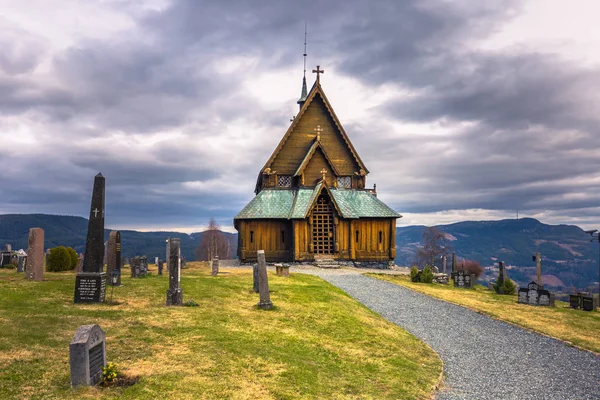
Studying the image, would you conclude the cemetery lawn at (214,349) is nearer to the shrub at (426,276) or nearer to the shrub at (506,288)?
the shrub at (426,276)

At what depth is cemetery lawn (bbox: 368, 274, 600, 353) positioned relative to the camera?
15776mm

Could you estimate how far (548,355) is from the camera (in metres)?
13.1

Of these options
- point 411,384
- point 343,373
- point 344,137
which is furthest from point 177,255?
point 344,137

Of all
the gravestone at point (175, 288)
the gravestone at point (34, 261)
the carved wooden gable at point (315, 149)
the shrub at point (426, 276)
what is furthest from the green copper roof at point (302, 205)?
the gravestone at point (175, 288)

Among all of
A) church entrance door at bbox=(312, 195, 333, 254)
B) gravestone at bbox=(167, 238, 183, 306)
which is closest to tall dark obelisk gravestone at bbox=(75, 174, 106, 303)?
gravestone at bbox=(167, 238, 183, 306)

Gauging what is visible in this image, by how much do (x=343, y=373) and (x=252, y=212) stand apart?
2620 centimetres

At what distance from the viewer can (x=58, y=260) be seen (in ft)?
80.6

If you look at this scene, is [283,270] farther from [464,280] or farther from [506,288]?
[506,288]

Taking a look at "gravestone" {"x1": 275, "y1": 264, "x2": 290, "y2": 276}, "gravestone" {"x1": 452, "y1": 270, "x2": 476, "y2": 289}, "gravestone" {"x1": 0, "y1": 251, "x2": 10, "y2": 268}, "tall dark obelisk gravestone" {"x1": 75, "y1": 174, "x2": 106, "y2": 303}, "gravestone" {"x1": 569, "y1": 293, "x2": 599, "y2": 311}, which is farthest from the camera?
"gravestone" {"x1": 452, "y1": 270, "x2": 476, "y2": 289}

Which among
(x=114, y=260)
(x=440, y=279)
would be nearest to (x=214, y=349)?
(x=114, y=260)

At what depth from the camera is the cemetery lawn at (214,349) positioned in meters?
7.57

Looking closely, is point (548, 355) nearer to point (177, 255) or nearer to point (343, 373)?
point (343, 373)

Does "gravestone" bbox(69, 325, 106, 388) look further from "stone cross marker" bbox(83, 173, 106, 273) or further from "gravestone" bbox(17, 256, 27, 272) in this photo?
"gravestone" bbox(17, 256, 27, 272)

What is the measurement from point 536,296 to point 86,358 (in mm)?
23082
